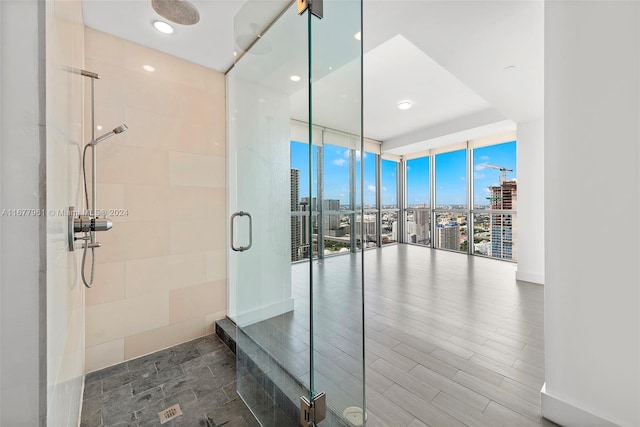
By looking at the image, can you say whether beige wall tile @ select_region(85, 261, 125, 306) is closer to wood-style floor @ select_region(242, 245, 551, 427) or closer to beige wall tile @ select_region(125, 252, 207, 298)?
beige wall tile @ select_region(125, 252, 207, 298)

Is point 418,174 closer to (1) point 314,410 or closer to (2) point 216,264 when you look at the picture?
(2) point 216,264

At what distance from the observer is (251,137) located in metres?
1.88

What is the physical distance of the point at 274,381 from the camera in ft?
5.12

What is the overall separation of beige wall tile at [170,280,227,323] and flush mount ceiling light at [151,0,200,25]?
2173 millimetres

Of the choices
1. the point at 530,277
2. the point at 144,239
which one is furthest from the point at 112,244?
the point at 530,277

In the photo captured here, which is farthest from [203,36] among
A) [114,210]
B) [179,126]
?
[114,210]

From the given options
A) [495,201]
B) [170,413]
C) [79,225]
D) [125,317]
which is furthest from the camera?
[495,201]

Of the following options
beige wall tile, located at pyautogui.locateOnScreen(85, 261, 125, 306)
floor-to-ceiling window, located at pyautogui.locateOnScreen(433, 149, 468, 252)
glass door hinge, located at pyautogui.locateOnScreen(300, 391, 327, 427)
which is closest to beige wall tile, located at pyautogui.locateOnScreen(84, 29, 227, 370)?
beige wall tile, located at pyautogui.locateOnScreen(85, 261, 125, 306)

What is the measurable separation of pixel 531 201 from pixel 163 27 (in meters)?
5.13

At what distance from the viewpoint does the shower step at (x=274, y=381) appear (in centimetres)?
138

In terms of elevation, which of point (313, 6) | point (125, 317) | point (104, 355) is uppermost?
point (313, 6)

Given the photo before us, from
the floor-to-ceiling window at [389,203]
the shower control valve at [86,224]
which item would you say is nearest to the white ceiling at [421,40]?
the shower control valve at [86,224]
